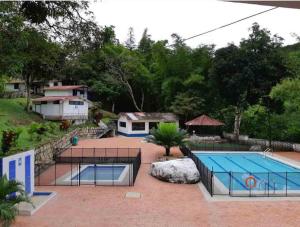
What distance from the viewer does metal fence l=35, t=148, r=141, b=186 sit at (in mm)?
16750

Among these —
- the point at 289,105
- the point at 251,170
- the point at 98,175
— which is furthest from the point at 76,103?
the point at 251,170

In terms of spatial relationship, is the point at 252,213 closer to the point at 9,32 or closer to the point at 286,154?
the point at 9,32

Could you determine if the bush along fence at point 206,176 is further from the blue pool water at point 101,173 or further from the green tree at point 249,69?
the green tree at point 249,69

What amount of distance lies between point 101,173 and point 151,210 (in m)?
8.25

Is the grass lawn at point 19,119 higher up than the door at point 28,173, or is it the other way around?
the grass lawn at point 19,119

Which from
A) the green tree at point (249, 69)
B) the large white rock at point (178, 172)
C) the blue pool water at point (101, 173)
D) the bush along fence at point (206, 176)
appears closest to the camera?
the bush along fence at point (206, 176)

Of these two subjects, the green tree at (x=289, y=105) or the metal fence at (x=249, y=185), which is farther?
the green tree at (x=289, y=105)

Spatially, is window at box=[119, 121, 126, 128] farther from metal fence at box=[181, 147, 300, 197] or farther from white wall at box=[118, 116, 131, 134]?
metal fence at box=[181, 147, 300, 197]

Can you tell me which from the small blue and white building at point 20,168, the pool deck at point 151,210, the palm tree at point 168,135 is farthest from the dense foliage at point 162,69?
the palm tree at point 168,135

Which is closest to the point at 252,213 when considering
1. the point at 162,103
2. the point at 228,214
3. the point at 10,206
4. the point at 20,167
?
the point at 228,214

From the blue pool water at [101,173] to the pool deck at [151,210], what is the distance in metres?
2.69

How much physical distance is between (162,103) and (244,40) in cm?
1728

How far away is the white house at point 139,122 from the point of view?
135 ft

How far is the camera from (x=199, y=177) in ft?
57.4
